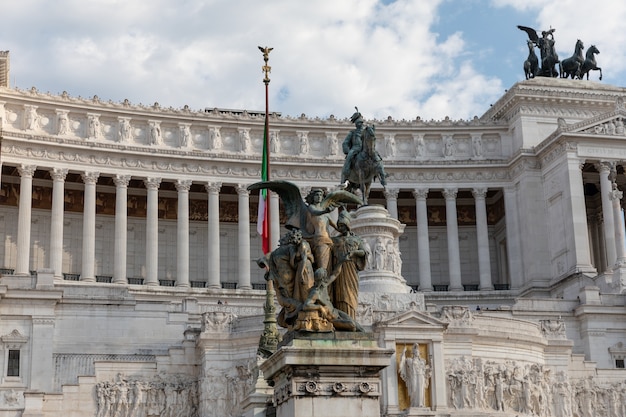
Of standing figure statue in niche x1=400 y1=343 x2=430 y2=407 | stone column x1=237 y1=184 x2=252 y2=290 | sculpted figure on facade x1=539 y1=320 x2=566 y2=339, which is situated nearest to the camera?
standing figure statue in niche x1=400 y1=343 x2=430 y2=407

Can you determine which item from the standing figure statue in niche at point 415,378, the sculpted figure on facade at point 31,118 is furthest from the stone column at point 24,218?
the standing figure statue in niche at point 415,378

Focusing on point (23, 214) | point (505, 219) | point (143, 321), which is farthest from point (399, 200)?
point (143, 321)

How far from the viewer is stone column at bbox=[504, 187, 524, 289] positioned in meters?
80.2

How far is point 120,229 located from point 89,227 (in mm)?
2127

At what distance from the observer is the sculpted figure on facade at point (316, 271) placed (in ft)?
58.4

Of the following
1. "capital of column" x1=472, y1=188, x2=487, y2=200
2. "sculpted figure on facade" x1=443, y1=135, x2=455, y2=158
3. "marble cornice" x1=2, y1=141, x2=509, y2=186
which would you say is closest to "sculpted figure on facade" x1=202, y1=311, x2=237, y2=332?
"marble cornice" x1=2, y1=141, x2=509, y2=186

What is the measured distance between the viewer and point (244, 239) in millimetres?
78875

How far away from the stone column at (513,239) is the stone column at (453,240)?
374 cm

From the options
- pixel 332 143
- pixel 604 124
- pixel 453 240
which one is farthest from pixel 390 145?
pixel 604 124

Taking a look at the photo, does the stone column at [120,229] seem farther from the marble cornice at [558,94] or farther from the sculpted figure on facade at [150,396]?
the marble cornice at [558,94]

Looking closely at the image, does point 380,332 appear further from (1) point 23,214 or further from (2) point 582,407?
(1) point 23,214

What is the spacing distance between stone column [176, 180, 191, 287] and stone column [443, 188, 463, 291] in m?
19.3

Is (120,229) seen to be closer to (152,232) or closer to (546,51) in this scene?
(152,232)

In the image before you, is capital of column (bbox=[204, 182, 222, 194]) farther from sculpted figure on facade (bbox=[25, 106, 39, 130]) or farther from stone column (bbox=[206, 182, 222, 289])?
sculpted figure on facade (bbox=[25, 106, 39, 130])
